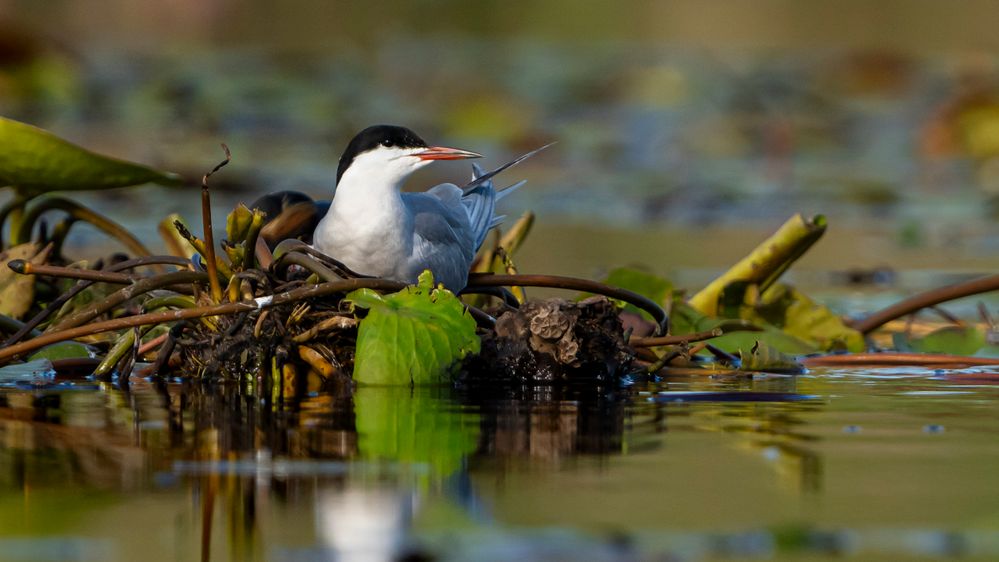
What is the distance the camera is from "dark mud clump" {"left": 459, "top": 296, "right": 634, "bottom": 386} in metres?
4.43

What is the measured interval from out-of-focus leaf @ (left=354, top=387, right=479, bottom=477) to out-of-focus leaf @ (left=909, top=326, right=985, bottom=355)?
2075 mm

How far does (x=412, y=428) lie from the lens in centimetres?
358

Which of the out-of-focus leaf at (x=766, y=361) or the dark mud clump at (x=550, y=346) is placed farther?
the out-of-focus leaf at (x=766, y=361)

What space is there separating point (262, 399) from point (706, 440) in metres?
1.19

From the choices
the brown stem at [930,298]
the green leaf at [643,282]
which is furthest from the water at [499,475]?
the green leaf at [643,282]

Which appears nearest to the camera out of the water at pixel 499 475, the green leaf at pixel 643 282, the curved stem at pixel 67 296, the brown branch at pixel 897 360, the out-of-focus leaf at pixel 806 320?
the water at pixel 499 475

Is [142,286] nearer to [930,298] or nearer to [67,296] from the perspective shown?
[67,296]

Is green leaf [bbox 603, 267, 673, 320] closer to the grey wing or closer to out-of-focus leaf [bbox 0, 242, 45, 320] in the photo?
the grey wing

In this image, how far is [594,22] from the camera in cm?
2306

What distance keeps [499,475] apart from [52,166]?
2.51 metres

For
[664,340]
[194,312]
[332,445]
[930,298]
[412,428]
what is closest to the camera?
[332,445]

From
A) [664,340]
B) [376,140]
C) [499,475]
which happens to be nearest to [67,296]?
[376,140]

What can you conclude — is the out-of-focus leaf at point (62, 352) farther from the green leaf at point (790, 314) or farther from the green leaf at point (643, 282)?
the green leaf at point (790, 314)

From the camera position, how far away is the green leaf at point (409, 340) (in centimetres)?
415
